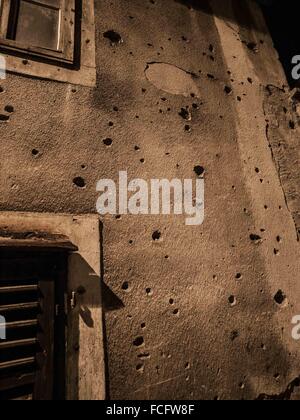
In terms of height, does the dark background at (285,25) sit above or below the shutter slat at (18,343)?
above

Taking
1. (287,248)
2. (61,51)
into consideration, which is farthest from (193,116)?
(287,248)

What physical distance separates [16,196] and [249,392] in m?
2.11

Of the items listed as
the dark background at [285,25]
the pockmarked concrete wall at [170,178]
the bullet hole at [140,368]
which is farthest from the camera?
the dark background at [285,25]

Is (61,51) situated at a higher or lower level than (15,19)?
lower

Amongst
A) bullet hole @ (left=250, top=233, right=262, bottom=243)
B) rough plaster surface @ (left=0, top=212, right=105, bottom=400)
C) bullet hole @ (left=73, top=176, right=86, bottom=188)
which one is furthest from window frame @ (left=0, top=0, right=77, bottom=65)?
bullet hole @ (left=250, top=233, right=262, bottom=243)

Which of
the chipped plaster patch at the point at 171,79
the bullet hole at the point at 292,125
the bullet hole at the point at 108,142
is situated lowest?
the bullet hole at the point at 108,142

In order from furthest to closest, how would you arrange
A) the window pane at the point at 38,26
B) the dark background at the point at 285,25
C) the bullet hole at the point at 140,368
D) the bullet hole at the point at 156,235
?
the dark background at the point at 285,25 → the window pane at the point at 38,26 → the bullet hole at the point at 156,235 → the bullet hole at the point at 140,368

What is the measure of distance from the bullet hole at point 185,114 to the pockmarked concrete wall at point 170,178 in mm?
13

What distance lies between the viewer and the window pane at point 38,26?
2414mm

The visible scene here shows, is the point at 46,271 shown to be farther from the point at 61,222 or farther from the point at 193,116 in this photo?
the point at 193,116

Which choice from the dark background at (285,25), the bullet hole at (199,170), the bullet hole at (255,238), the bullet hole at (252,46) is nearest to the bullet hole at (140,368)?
the bullet hole at (255,238)

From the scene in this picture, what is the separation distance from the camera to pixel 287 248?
2609 millimetres

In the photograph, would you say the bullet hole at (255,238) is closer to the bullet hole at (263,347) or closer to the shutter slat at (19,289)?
the bullet hole at (263,347)

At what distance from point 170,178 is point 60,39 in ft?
4.90
